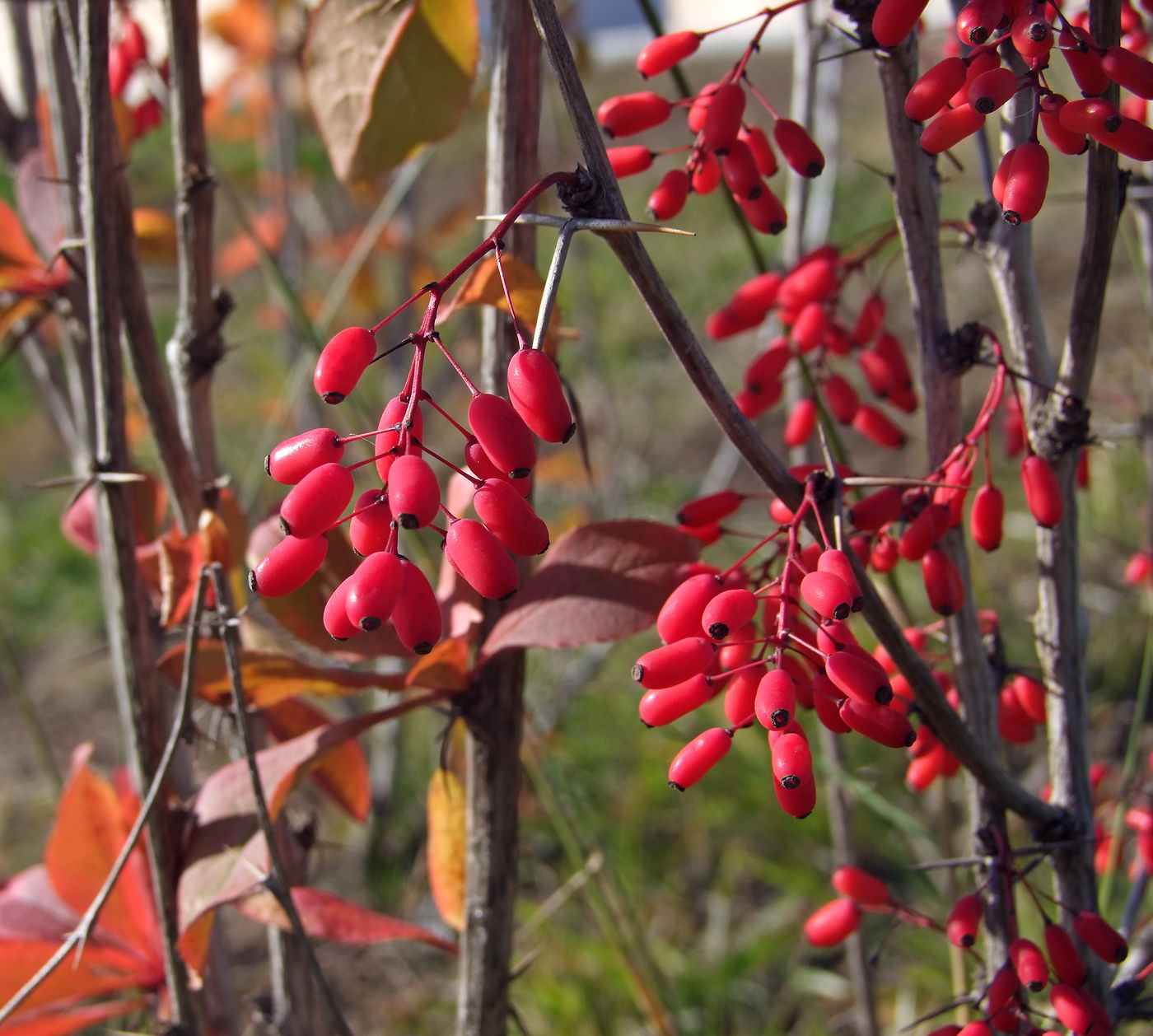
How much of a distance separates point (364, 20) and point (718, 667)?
0.57 m

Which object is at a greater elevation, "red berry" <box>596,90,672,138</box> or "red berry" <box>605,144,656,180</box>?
"red berry" <box>596,90,672,138</box>

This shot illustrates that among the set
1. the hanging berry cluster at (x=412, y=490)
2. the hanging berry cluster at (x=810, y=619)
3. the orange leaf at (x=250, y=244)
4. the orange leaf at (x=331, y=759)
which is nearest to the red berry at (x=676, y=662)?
the hanging berry cluster at (x=810, y=619)

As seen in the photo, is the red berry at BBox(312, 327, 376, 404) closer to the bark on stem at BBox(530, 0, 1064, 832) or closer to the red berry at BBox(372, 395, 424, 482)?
the red berry at BBox(372, 395, 424, 482)

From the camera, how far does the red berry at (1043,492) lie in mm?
732

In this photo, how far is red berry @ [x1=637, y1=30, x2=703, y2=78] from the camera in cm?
74

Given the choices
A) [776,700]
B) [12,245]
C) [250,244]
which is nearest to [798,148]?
[776,700]

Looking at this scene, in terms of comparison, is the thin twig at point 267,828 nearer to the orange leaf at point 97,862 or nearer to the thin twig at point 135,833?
the thin twig at point 135,833

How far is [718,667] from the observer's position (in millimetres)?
801

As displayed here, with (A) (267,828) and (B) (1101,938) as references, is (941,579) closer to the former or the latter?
(B) (1101,938)

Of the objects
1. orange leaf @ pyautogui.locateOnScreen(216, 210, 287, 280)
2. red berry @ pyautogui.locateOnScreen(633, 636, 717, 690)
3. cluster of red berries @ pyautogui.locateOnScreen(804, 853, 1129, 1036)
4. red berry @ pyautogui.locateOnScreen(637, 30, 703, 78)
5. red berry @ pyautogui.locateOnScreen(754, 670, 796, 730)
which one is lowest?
cluster of red berries @ pyautogui.locateOnScreen(804, 853, 1129, 1036)

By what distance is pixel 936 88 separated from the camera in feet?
2.00

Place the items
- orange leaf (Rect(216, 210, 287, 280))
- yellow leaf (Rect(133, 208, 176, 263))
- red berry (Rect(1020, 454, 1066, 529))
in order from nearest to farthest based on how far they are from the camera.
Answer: red berry (Rect(1020, 454, 1066, 529)), yellow leaf (Rect(133, 208, 176, 263)), orange leaf (Rect(216, 210, 287, 280))

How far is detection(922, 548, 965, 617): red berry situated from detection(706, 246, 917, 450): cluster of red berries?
0.75ft

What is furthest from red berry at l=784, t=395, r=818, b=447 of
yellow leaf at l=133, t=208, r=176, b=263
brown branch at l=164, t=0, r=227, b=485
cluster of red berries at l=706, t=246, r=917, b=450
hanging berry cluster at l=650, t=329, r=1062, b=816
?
yellow leaf at l=133, t=208, r=176, b=263
